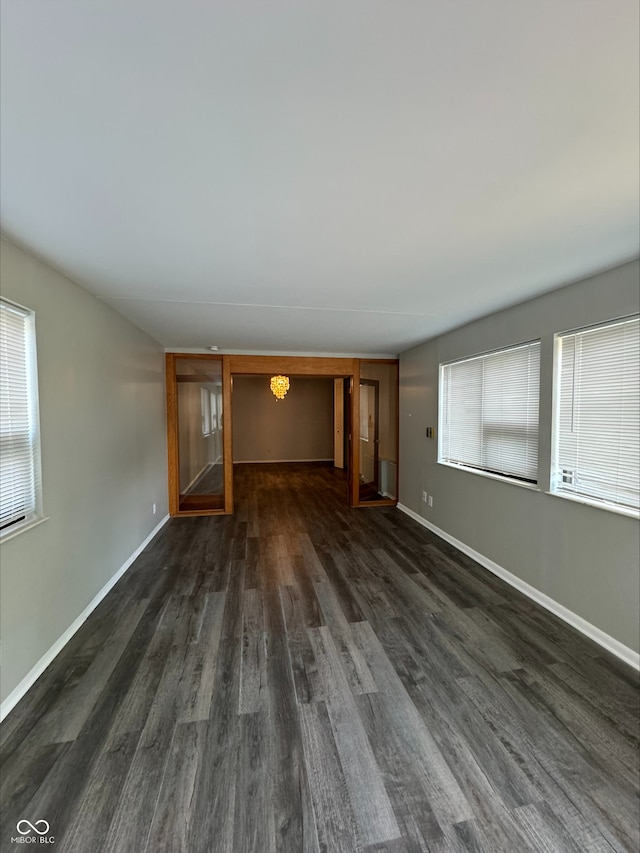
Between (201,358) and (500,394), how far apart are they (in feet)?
12.7

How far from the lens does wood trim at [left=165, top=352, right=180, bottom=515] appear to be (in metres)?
4.69

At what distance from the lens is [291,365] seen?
16.5 ft

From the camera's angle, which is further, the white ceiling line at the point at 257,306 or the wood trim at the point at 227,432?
the wood trim at the point at 227,432

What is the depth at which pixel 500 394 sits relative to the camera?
123 inches

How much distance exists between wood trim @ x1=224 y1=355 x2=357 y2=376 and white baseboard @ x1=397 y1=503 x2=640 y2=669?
2.83 m

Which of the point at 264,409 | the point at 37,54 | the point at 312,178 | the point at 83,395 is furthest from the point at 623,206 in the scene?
the point at 264,409

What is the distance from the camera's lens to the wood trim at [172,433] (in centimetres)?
469

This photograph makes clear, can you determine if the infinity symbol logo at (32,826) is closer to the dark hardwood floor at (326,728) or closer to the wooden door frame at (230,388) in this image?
the dark hardwood floor at (326,728)

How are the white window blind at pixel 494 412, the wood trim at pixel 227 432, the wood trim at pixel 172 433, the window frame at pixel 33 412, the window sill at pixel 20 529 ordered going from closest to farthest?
the window sill at pixel 20 529 → the window frame at pixel 33 412 → the white window blind at pixel 494 412 → the wood trim at pixel 172 433 → the wood trim at pixel 227 432

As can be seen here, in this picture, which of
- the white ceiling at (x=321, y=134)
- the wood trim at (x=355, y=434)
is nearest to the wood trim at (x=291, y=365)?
the wood trim at (x=355, y=434)

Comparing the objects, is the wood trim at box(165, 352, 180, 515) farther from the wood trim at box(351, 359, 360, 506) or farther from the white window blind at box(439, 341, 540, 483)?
the white window blind at box(439, 341, 540, 483)

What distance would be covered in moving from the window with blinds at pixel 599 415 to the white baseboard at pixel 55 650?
351 cm

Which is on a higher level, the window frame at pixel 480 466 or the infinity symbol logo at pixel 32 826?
the window frame at pixel 480 466

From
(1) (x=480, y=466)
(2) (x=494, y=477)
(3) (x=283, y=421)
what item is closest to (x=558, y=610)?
(2) (x=494, y=477)
